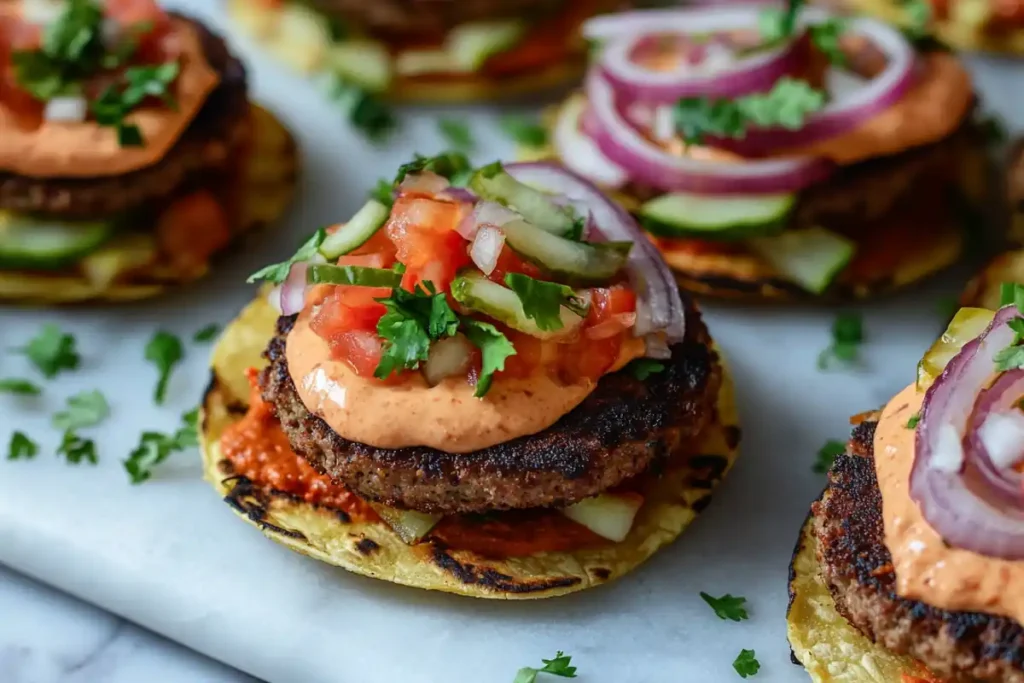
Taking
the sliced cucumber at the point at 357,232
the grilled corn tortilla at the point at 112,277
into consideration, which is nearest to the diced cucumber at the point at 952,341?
the sliced cucumber at the point at 357,232

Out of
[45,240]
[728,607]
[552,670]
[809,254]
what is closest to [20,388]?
[45,240]

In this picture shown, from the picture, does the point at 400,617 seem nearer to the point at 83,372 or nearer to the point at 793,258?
the point at 83,372

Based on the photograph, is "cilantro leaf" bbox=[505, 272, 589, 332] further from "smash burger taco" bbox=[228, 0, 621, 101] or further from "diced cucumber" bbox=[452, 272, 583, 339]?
"smash burger taco" bbox=[228, 0, 621, 101]

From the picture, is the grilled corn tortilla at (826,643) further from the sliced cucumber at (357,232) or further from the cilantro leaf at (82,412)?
the cilantro leaf at (82,412)

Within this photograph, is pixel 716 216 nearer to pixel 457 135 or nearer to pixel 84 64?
pixel 457 135

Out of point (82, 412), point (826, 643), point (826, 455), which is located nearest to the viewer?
point (826, 643)

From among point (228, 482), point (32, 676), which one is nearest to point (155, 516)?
point (228, 482)
